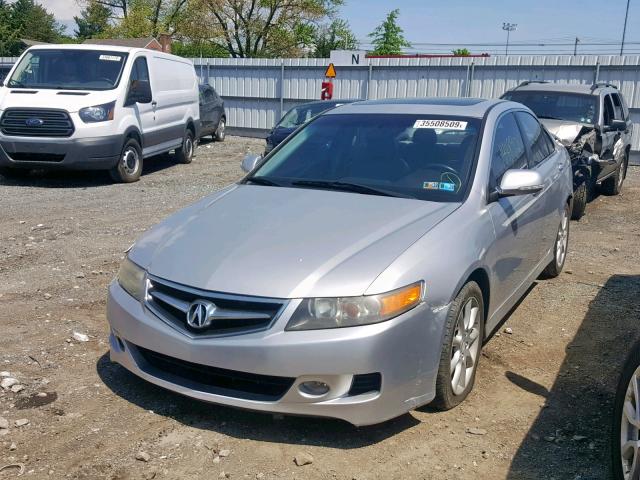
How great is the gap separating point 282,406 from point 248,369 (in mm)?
247

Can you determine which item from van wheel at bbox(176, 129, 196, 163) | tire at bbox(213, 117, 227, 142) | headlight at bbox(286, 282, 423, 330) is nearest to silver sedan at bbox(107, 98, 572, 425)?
headlight at bbox(286, 282, 423, 330)

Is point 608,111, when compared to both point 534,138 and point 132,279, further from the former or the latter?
point 132,279

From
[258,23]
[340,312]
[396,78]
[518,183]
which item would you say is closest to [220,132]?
[396,78]

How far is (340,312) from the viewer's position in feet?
10.4

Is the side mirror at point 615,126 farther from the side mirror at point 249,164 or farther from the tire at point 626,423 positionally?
the tire at point 626,423

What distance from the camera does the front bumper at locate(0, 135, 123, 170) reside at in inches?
404

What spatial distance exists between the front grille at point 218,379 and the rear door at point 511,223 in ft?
4.88

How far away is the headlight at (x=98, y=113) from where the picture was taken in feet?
33.9

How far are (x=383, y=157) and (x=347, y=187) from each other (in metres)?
0.36

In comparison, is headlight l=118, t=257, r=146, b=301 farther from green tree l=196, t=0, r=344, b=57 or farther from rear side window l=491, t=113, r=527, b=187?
green tree l=196, t=0, r=344, b=57

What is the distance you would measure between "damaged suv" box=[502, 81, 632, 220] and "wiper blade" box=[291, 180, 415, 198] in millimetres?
5164

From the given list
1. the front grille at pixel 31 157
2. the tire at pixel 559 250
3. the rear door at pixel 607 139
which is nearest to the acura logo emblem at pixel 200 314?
the tire at pixel 559 250

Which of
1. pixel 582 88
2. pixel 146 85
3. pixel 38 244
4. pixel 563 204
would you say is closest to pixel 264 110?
pixel 146 85

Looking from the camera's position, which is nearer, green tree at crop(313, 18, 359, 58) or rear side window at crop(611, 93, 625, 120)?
rear side window at crop(611, 93, 625, 120)
